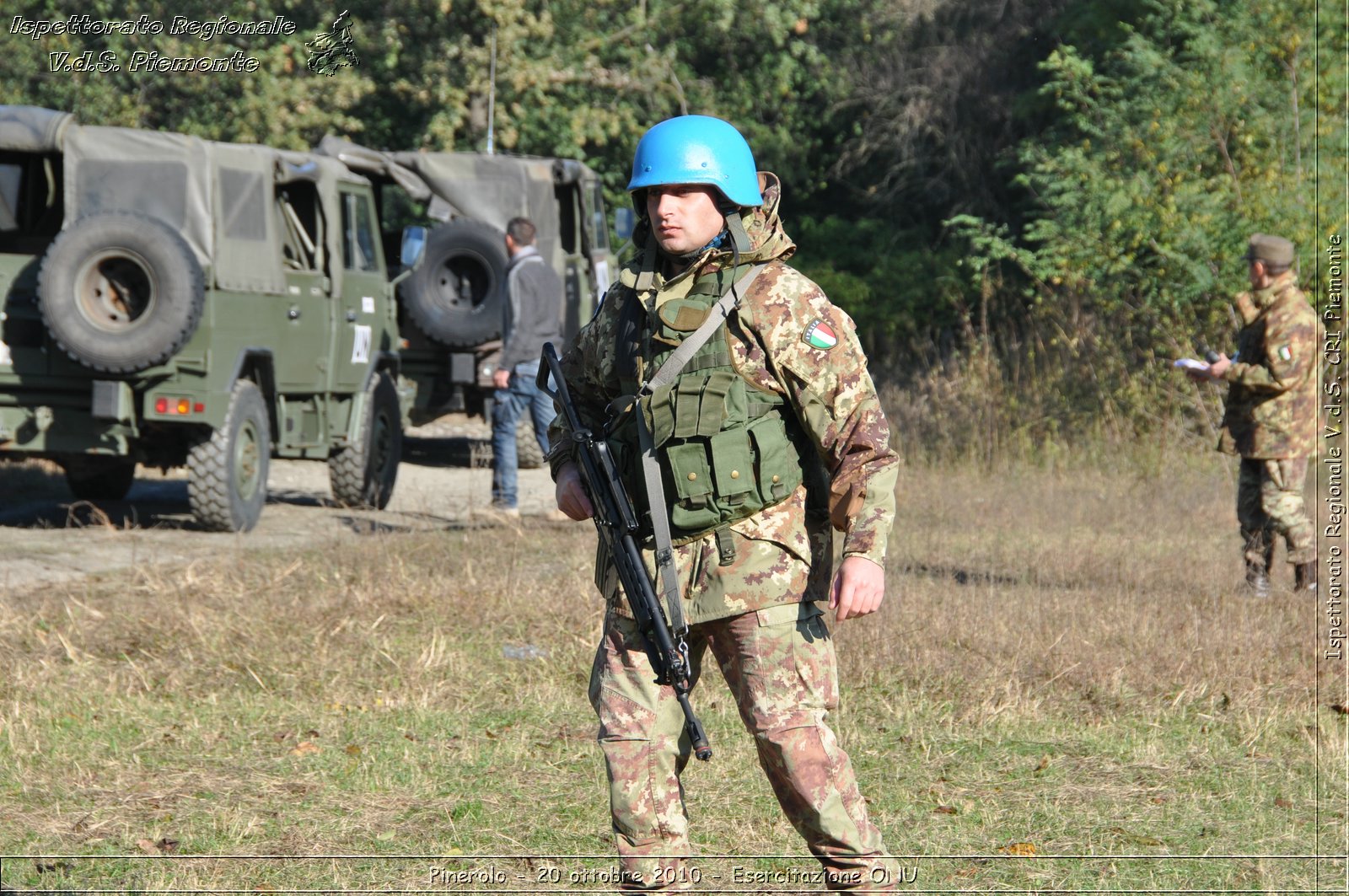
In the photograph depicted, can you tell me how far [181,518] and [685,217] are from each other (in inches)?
313

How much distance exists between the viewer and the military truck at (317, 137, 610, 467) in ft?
44.9

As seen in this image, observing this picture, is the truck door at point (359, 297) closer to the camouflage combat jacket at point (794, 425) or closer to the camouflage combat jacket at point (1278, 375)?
the camouflage combat jacket at point (1278, 375)

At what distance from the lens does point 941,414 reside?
1416cm

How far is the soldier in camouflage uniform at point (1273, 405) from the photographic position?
26.4 feet

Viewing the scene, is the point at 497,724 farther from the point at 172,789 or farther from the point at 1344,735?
the point at 1344,735

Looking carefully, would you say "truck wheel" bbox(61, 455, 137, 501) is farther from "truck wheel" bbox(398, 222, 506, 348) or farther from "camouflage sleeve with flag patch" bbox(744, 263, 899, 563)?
"camouflage sleeve with flag patch" bbox(744, 263, 899, 563)

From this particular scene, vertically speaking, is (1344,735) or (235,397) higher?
(235,397)

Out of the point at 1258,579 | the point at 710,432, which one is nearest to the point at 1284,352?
the point at 1258,579

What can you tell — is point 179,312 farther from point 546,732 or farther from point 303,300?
point 546,732

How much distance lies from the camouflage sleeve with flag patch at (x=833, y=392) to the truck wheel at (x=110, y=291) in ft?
20.5

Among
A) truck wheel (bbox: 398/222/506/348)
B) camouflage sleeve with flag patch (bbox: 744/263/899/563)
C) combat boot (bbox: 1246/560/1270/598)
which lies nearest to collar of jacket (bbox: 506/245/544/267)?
truck wheel (bbox: 398/222/506/348)

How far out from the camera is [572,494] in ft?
12.6

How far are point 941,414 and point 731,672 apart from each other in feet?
35.4

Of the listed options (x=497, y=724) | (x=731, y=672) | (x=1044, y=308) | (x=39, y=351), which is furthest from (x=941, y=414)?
(x=731, y=672)
